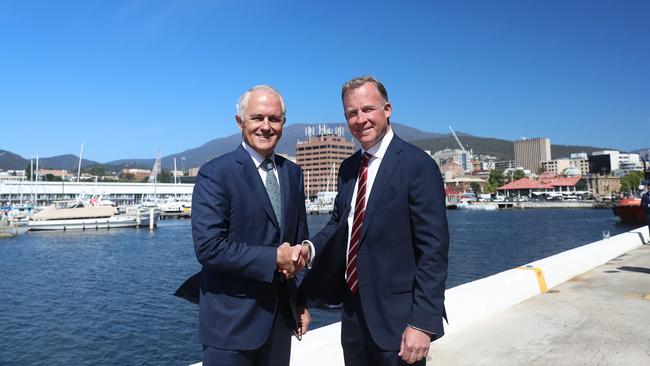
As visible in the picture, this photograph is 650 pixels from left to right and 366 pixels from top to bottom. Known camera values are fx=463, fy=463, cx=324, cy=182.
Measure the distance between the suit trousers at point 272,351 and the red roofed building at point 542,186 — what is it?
150 metres

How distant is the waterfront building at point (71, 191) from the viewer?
8844cm

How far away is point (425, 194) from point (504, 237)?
4480 centimetres

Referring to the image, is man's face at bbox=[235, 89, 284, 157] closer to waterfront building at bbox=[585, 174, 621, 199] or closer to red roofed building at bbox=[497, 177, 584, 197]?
red roofed building at bbox=[497, 177, 584, 197]

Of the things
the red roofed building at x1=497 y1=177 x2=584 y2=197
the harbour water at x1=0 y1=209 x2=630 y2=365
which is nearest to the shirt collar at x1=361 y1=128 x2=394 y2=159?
the harbour water at x1=0 y1=209 x2=630 y2=365

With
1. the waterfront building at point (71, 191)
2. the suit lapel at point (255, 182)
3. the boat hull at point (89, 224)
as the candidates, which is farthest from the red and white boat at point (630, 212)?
the waterfront building at point (71, 191)

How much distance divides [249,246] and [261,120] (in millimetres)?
667

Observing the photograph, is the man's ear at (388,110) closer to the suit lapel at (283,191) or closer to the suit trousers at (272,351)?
the suit lapel at (283,191)

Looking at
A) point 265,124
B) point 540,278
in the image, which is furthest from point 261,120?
point 540,278

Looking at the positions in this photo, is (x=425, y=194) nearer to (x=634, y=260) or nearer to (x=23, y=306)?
(x=634, y=260)

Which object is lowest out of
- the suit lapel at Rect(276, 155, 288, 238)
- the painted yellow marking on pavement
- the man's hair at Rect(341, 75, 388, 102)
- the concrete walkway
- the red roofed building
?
the concrete walkway

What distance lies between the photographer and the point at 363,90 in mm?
2406

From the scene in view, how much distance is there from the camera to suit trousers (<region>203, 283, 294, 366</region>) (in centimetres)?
224

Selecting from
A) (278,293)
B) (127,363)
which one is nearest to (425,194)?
(278,293)

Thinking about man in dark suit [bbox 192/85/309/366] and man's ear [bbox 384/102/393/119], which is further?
man's ear [bbox 384/102/393/119]
